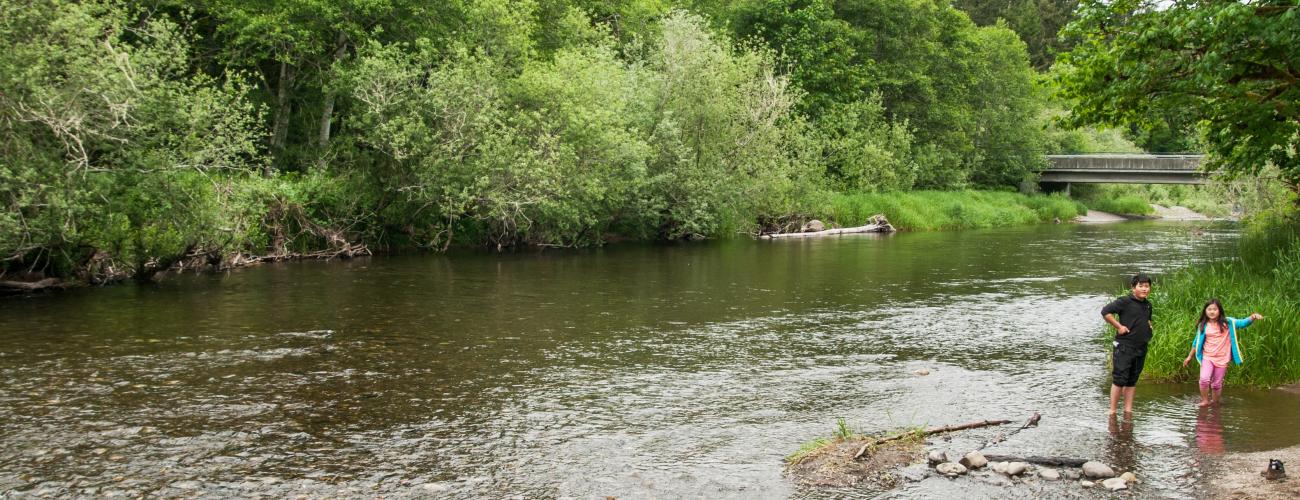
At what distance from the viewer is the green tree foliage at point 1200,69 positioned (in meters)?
A: 13.7

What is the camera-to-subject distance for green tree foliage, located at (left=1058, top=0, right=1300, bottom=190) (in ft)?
44.9

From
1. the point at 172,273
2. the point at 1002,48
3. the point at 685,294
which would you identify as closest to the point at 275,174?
the point at 172,273

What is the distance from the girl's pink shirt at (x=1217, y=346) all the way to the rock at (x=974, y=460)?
4389 mm

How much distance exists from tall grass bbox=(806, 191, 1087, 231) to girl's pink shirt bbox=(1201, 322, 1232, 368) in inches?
1543

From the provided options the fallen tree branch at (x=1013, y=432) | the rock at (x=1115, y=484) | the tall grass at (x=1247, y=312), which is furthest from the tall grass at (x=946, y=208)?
the rock at (x=1115, y=484)

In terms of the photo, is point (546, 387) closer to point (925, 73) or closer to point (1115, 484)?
point (1115, 484)

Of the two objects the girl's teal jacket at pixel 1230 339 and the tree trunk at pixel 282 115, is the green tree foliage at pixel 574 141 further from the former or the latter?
the girl's teal jacket at pixel 1230 339

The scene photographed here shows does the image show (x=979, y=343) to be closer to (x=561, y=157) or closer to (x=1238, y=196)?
(x=561, y=157)

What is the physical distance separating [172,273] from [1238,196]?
130 ft

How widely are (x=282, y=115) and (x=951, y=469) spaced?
123ft

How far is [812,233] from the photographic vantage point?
4978 centimetres

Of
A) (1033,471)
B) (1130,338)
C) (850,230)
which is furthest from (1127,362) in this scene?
(850,230)

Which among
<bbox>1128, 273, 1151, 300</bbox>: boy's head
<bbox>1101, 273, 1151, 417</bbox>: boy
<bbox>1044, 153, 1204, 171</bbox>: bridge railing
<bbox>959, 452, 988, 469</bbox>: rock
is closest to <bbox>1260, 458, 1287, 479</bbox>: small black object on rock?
<bbox>959, 452, 988, 469</bbox>: rock

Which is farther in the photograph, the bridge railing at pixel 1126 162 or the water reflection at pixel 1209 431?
the bridge railing at pixel 1126 162
